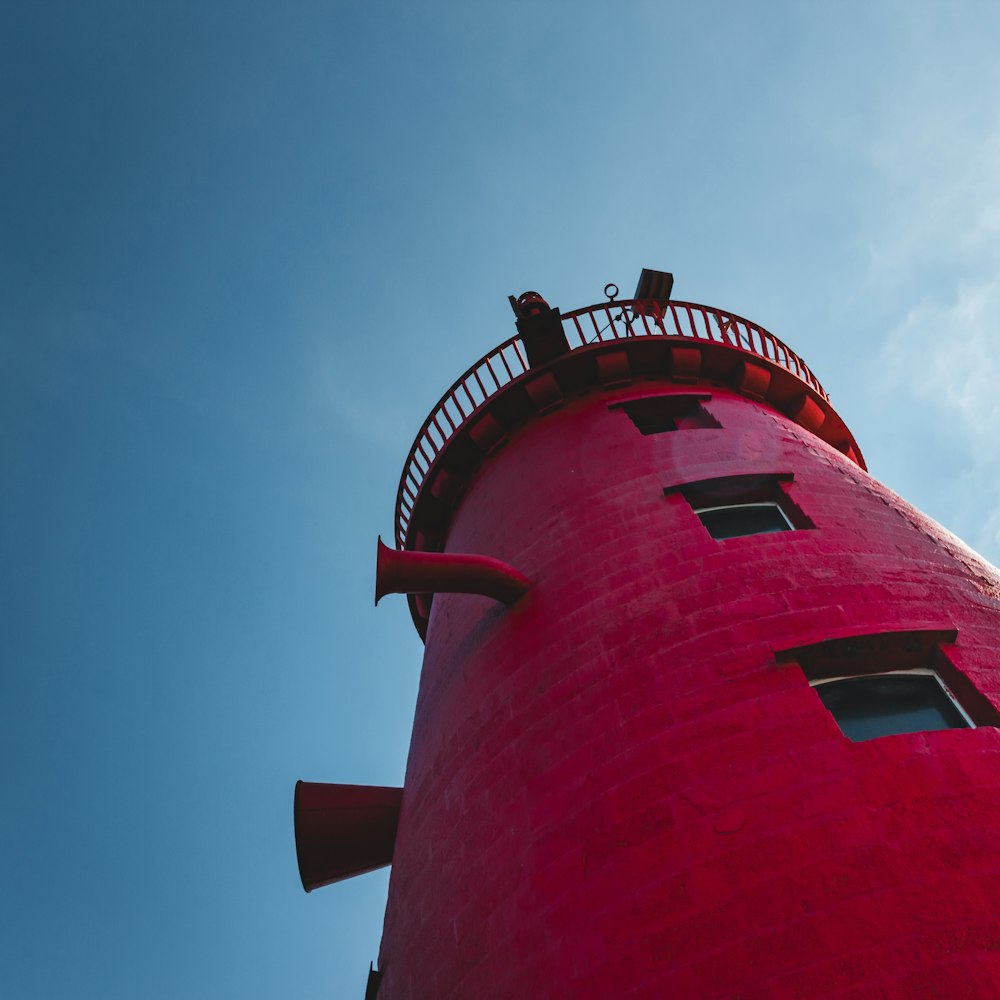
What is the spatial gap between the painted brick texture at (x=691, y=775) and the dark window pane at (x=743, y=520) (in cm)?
27

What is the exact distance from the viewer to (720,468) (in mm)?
7555

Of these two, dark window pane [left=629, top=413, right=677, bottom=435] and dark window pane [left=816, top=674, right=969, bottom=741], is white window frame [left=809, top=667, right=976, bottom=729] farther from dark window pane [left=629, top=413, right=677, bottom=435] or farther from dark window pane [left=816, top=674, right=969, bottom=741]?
dark window pane [left=629, top=413, right=677, bottom=435]

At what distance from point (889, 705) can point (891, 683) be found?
212 mm

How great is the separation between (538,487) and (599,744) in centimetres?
399

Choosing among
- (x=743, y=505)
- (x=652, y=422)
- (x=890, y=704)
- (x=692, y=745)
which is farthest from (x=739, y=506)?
(x=692, y=745)

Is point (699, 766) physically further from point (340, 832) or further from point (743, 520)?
point (340, 832)

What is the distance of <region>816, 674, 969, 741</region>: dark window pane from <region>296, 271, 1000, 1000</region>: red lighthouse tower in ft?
0.05

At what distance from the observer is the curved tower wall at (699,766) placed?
11.5 ft

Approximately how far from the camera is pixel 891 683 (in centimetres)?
500

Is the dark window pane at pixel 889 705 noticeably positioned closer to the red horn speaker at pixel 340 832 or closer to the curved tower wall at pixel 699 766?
the curved tower wall at pixel 699 766

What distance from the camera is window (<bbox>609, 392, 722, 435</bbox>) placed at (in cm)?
966

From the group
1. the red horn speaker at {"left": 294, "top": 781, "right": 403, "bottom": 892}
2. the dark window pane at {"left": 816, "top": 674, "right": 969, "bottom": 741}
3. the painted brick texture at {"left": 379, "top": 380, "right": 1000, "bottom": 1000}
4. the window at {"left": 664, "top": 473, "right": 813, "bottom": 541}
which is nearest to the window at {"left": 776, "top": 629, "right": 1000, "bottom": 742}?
the dark window pane at {"left": 816, "top": 674, "right": 969, "bottom": 741}

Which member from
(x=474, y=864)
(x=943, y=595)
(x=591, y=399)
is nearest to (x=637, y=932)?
(x=474, y=864)

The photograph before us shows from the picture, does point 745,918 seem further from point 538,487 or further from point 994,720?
point 538,487
